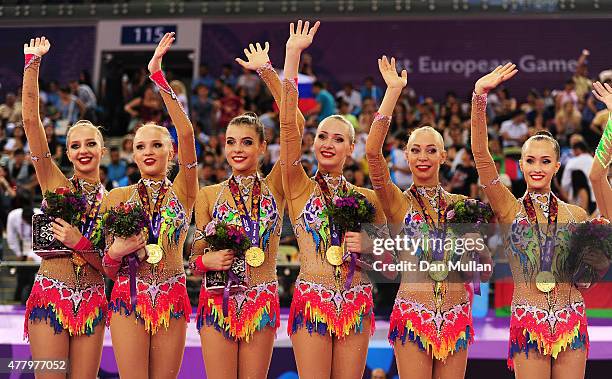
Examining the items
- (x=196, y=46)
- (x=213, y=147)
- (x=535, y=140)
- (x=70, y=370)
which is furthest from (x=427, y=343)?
(x=196, y=46)

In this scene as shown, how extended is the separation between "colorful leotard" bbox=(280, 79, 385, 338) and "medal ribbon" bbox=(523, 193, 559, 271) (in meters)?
0.80

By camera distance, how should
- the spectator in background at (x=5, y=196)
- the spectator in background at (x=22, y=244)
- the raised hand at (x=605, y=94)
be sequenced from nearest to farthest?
the raised hand at (x=605, y=94), the spectator in background at (x=22, y=244), the spectator in background at (x=5, y=196)

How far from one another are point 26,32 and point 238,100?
322 centimetres

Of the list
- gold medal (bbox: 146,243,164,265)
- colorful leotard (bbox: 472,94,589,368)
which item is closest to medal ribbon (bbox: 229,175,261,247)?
gold medal (bbox: 146,243,164,265)

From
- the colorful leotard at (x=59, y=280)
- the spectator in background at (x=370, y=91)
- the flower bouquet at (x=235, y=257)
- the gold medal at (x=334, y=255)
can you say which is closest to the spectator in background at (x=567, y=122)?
the spectator in background at (x=370, y=91)

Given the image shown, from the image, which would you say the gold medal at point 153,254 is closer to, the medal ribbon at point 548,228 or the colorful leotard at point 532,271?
the colorful leotard at point 532,271

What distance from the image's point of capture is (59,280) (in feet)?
15.2

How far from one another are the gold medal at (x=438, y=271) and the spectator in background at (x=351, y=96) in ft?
24.2

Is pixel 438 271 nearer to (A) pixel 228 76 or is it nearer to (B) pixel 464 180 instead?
(B) pixel 464 180

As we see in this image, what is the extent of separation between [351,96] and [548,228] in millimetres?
7587

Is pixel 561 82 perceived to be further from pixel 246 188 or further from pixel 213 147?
pixel 246 188

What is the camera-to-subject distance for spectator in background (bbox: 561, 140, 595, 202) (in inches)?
366

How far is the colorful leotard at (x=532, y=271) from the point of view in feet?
14.2

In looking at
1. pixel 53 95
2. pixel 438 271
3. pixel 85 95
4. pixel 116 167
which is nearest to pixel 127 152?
pixel 116 167
